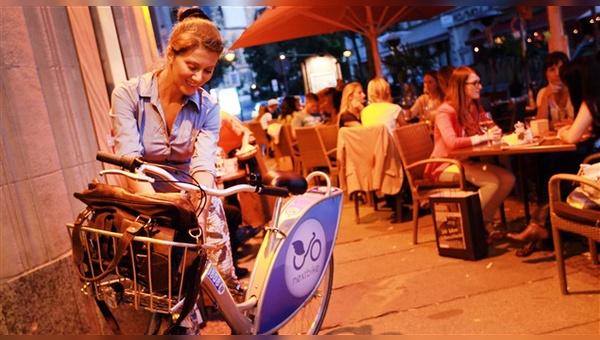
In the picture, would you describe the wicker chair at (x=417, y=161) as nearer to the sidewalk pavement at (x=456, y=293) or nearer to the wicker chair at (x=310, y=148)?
the sidewalk pavement at (x=456, y=293)

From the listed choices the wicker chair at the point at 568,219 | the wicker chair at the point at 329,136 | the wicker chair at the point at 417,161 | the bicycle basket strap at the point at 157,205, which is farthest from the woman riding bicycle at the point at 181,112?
the wicker chair at the point at 329,136

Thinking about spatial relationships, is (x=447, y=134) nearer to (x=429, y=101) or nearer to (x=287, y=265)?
(x=287, y=265)

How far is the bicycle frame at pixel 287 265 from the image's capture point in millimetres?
3158

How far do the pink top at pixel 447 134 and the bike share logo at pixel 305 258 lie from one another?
252 centimetres

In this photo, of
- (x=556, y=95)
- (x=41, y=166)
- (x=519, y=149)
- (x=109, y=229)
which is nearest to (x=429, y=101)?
(x=556, y=95)

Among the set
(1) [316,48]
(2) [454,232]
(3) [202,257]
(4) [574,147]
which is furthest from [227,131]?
(1) [316,48]

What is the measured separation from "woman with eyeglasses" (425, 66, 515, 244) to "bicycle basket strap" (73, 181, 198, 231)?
4.14 metres

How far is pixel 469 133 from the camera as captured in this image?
19.6 feet

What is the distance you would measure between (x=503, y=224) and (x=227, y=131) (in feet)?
9.47

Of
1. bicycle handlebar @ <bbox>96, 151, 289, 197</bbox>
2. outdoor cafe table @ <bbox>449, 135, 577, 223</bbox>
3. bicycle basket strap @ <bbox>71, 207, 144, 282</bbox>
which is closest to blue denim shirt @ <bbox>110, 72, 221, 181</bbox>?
bicycle handlebar @ <bbox>96, 151, 289, 197</bbox>

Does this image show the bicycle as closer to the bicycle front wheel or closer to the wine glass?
the bicycle front wheel

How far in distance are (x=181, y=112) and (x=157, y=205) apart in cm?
107

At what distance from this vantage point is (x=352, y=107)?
8.62 m

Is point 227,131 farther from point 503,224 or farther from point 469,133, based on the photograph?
point 503,224
